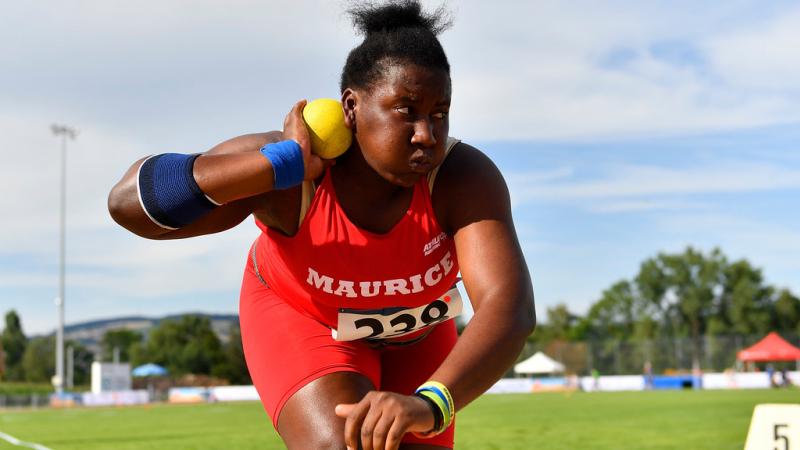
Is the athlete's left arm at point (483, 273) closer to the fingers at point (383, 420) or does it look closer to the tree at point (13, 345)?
the fingers at point (383, 420)

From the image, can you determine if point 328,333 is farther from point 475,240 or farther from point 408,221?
point 475,240

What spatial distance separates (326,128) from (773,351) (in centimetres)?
5869

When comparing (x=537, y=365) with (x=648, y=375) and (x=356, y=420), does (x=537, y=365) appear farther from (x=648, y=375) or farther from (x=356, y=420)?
(x=356, y=420)

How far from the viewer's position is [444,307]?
4301 mm

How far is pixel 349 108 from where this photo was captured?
3.54 metres

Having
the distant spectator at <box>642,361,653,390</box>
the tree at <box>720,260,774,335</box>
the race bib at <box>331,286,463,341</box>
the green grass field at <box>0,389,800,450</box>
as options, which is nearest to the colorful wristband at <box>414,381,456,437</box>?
the race bib at <box>331,286,463,341</box>

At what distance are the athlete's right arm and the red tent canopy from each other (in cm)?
5760

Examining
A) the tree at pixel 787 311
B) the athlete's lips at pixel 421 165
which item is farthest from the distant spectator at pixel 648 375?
the athlete's lips at pixel 421 165

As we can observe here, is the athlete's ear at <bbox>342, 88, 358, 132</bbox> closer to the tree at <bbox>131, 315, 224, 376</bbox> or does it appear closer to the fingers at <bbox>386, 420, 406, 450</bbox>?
the fingers at <bbox>386, 420, 406, 450</bbox>

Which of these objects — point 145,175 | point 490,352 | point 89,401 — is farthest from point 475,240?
point 89,401

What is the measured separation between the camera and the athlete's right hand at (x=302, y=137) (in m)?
3.39

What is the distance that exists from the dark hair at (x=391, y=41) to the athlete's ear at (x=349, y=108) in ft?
0.12

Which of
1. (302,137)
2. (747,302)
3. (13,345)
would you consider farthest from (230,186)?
(13,345)

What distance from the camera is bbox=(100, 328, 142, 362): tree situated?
124750 millimetres
